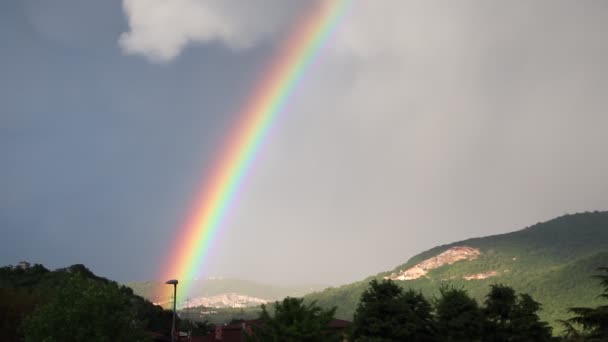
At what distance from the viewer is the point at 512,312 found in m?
37.1

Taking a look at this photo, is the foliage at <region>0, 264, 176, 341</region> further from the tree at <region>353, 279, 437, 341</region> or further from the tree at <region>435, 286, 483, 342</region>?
the tree at <region>435, 286, 483, 342</region>

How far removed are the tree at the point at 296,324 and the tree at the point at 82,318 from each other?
18.9 meters

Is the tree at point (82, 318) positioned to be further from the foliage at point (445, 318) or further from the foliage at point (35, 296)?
the foliage at point (445, 318)

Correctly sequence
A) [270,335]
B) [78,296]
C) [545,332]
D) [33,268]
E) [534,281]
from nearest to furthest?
1. [270,335]
2. [545,332]
3. [78,296]
4. [33,268]
5. [534,281]

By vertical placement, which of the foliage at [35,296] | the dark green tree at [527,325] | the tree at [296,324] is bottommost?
the dark green tree at [527,325]

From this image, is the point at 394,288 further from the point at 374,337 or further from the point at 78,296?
the point at 78,296

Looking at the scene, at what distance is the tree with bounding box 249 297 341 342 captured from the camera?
71.2 ft

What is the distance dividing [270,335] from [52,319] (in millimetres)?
21443

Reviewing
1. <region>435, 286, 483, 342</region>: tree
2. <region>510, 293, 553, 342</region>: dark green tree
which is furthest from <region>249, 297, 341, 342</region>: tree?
<region>510, 293, 553, 342</region>: dark green tree

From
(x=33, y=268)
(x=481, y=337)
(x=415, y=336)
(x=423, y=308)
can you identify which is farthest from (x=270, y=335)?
(x=33, y=268)

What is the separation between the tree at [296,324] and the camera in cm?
2170

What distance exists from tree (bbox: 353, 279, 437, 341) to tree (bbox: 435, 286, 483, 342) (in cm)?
271

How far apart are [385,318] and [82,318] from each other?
20.7m

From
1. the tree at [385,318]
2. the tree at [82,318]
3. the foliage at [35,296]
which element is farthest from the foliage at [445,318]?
the foliage at [35,296]
